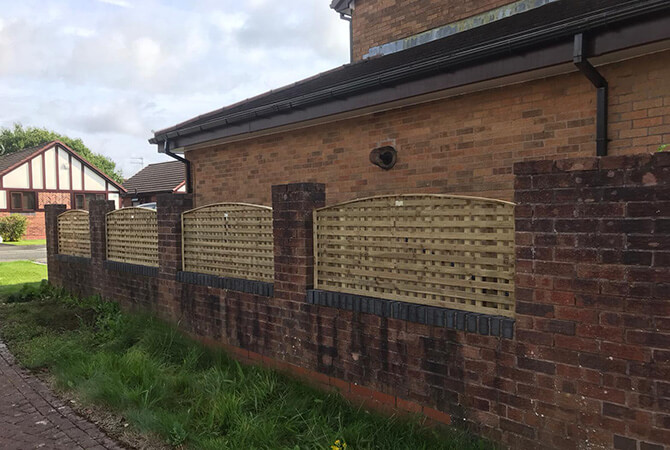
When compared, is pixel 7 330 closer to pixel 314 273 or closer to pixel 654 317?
pixel 314 273

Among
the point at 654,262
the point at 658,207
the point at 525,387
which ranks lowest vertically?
the point at 525,387

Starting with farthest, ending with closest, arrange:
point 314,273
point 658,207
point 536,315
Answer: point 314,273 → point 536,315 → point 658,207

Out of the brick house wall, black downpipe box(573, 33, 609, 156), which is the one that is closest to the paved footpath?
black downpipe box(573, 33, 609, 156)

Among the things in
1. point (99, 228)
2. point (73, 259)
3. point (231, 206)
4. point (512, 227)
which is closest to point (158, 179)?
point (73, 259)

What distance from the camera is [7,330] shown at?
6.86m

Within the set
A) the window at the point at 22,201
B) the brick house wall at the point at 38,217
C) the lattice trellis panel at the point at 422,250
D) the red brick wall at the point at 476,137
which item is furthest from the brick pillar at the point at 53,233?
the window at the point at 22,201

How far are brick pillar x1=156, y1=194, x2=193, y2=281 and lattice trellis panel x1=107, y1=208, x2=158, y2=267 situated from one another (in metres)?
0.36

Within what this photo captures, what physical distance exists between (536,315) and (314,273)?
2130mm

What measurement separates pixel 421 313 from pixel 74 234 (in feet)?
26.3

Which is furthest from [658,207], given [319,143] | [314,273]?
[319,143]

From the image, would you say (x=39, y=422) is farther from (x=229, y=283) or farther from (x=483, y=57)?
(x=483, y=57)

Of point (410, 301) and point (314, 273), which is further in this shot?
point (314, 273)

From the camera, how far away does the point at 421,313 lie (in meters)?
3.56

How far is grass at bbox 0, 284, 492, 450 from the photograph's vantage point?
11.2 ft
